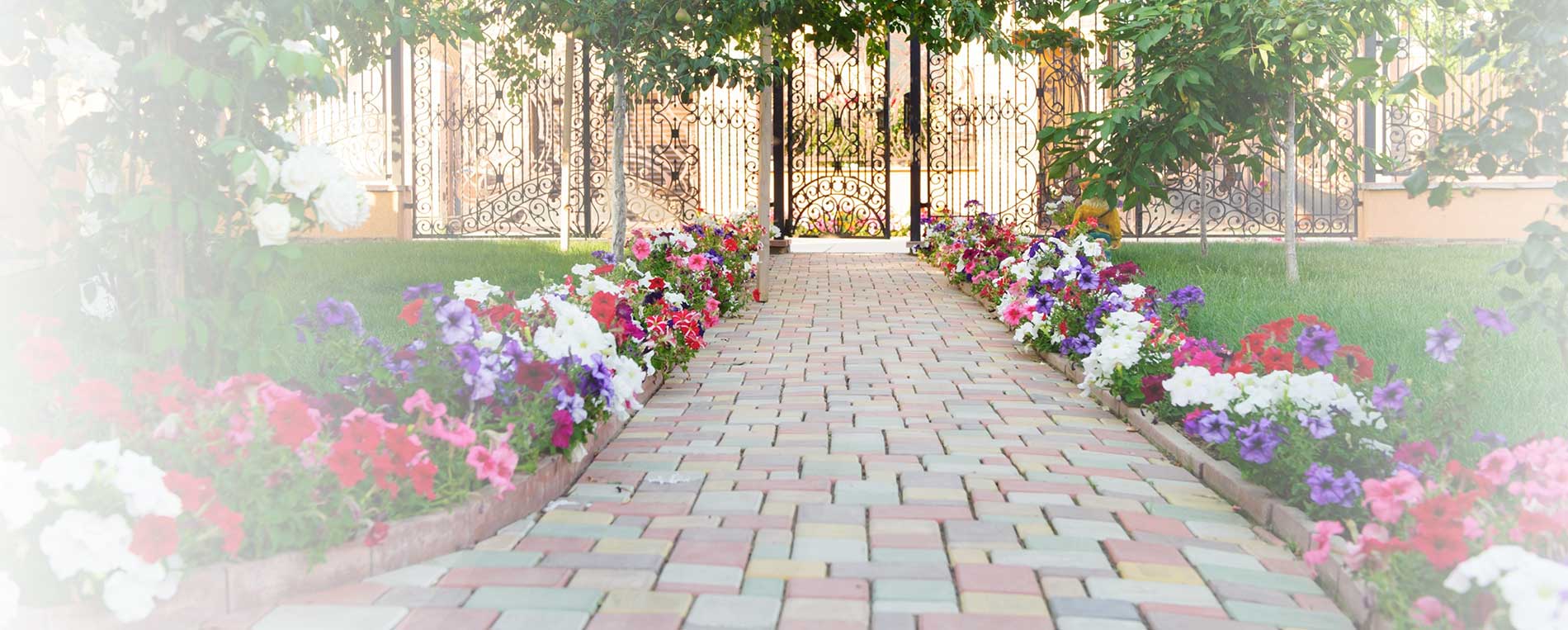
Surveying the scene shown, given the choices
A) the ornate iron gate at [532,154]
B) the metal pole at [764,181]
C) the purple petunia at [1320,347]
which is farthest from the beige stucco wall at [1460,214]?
the purple petunia at [1320,347]

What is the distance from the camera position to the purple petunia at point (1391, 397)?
12.8ft

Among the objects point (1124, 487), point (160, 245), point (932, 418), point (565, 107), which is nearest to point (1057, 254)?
point (932, 418)

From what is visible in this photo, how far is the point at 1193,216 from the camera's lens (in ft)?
65.6

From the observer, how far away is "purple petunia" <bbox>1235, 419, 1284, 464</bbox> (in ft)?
12.6

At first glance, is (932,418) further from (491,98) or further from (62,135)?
(491,98)

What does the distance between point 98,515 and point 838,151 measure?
14859mm

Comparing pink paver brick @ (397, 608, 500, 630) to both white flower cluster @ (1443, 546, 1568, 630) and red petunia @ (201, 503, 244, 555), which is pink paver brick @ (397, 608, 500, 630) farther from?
white flower cluster @ (1443, 546, 1568, 630)

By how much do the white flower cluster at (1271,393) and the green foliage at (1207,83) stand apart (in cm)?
505

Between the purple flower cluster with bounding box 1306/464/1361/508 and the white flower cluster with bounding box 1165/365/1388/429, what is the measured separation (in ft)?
1.60

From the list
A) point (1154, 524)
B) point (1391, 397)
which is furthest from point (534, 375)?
point (1391, 397)

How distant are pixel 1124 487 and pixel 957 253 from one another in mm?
8195

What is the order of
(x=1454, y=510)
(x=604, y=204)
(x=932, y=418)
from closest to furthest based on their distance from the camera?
(x=1454, y=510) < (x=932, y=418) < (x=604, y=204)

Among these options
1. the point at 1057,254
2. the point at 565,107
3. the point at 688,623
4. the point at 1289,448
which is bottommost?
the point at 688,623

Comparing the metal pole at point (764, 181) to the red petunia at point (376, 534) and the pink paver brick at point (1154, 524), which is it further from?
the red petunia at point (376, 534)
